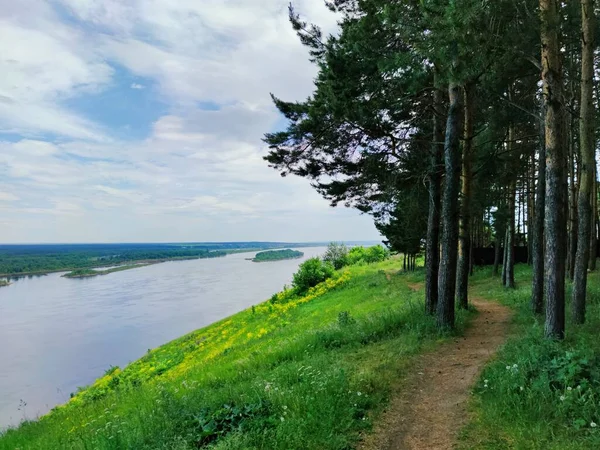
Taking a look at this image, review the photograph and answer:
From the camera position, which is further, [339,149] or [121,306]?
[121,306]

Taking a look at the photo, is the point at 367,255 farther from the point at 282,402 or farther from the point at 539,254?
the point at 282,402

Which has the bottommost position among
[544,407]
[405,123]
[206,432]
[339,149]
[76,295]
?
[76,295]

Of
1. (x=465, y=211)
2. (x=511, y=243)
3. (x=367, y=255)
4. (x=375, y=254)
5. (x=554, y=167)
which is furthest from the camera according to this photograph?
(x=375, y=254)

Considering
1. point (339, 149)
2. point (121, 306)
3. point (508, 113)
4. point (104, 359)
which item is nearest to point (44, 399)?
point (104, 359)

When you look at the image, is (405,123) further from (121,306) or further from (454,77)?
(121,306)

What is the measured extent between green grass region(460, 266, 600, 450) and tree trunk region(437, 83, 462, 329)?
92.1 inches

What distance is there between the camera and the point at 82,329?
102 ft

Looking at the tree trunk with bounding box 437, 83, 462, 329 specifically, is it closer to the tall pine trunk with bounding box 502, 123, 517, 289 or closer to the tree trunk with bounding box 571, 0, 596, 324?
the tree trunk with bounding box 571, 0, 596, 324

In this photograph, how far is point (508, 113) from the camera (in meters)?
10.7

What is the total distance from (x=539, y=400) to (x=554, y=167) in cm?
352

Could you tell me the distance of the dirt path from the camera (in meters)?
3.90

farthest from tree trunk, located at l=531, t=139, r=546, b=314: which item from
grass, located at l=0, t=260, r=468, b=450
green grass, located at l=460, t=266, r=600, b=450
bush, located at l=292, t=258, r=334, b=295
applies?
bush, located at l=292, t=258, r=334, b=295

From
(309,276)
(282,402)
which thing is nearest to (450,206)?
(282,402)

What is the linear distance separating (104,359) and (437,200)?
21.8 meters
